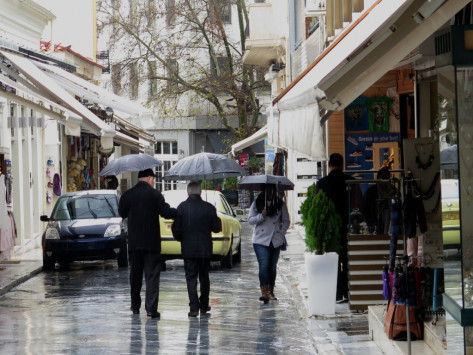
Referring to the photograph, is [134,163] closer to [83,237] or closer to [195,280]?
[83,237]

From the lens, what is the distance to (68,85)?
80.1ft

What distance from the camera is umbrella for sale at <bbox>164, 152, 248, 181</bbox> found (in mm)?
20672

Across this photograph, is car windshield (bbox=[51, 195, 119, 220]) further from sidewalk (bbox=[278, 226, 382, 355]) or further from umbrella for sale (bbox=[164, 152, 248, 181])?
sidewalk (bbox=[278, 226, 382, 355])

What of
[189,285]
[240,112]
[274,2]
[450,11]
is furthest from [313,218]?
[240,112]

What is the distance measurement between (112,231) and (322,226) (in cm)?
936

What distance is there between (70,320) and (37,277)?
23.9 feet

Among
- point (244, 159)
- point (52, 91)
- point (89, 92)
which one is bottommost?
point (244, 159)

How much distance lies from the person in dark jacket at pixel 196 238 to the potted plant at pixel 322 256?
1372mm

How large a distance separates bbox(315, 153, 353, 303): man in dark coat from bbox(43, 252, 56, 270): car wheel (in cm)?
898

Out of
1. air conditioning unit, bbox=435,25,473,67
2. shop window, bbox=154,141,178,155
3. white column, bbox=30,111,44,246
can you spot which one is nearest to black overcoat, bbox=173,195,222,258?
air conditioning unit, bbox=435,25,473,67

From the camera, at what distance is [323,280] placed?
1432 cm

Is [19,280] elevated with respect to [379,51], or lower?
lower

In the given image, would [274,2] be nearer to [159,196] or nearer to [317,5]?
[317,5]

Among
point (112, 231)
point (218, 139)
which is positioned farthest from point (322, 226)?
point (218, 139)
